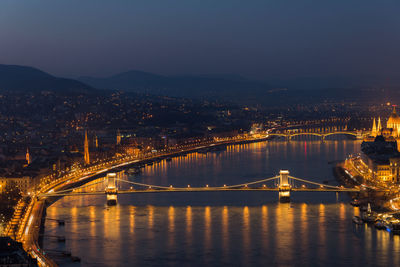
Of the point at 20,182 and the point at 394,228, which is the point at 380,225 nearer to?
the point at 394,228

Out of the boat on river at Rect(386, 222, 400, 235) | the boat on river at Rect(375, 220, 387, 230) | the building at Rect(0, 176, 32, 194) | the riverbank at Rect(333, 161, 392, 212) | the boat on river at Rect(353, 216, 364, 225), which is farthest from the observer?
the building at Rect(0, 176, 32, 194)

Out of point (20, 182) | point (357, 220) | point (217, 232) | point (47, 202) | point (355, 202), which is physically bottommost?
point (217, 232)

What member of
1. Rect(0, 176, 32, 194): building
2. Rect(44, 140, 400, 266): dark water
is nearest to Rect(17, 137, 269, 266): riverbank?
Rect(44, 140, 400, 266): dark water

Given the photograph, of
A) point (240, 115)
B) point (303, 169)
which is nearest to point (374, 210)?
point (303, 169)

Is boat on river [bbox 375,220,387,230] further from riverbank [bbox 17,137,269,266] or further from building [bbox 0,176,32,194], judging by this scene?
building [bbox 0,176,32,194]

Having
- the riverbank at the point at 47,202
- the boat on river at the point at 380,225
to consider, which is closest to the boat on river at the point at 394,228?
the boat on river at the point at 380,225

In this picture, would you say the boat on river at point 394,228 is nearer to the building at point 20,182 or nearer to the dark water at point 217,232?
the dark water at point 217,232

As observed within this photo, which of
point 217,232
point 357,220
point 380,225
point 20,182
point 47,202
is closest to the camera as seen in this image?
point 217,232

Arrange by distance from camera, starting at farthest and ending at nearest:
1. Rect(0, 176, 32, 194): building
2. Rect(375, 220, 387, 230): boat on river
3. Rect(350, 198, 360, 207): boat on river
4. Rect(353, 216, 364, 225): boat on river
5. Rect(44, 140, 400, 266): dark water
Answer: Rect(0, 176, 32, 194): building, Rect(350, 198, 360, 207): boat on river, Rect(353, 216, 364, 225): boat on river, Rect(375, 220, 387, 230): boat on river, Rect(44, 140, 400, 266): dark water

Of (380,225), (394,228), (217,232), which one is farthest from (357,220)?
(217,232)
